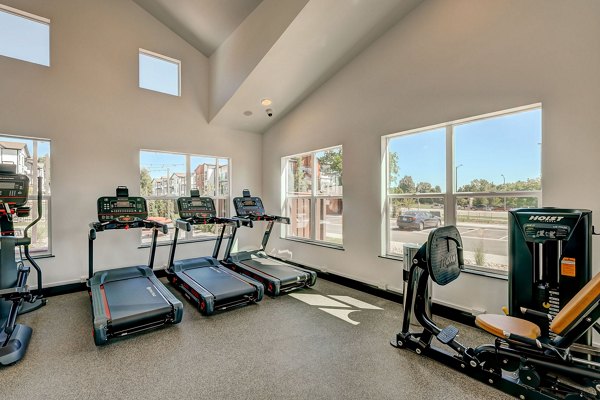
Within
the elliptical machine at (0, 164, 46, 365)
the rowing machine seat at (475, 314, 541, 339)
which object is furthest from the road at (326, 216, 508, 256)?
the elliptical machine at (0, 164, 46, 365)

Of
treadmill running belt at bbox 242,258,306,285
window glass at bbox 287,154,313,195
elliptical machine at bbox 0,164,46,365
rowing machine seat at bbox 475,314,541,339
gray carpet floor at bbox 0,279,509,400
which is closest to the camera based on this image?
rowing machine seat at bbox 475,314,541,339

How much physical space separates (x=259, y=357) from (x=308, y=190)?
3.63 m

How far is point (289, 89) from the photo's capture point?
5129 millimetres

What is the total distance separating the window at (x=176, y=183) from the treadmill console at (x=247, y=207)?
116 cm

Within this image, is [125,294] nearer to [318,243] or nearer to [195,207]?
[195,207]

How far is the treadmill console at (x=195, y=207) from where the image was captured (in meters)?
4.63

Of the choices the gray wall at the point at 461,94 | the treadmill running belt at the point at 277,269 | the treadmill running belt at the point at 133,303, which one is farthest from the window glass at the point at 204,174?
the treadmill running belt at the point at 133,303

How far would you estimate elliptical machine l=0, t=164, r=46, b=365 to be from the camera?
2.63 meters

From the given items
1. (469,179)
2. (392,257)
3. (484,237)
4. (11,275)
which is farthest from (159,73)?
(484,237)

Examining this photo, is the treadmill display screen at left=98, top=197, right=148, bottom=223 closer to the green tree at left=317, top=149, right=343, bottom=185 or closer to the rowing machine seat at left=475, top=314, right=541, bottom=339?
the green tree at left=317, top=149, right=343, bottom=185

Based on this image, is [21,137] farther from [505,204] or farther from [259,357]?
[505,204]

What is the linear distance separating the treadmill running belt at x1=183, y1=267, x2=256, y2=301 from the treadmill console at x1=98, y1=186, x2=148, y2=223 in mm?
1230

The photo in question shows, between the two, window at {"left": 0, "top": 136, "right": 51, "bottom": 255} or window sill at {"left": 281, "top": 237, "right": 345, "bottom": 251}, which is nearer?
window at {"left": 0, "top": 136, "right": 51, "bottom": 255}

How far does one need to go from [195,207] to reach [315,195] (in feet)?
7.60
